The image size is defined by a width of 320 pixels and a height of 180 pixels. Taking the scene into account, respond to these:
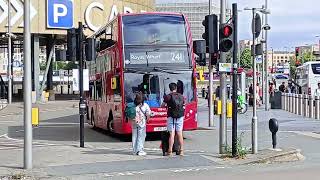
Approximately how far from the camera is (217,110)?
578 inches

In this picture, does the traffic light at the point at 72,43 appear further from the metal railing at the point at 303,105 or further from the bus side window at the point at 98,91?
the metal railing at the point at 303,105

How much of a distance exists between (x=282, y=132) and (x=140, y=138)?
7.96m

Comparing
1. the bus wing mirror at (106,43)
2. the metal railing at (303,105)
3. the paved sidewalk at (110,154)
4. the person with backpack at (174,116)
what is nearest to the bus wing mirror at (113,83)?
the bus wing mirror at (106,43)

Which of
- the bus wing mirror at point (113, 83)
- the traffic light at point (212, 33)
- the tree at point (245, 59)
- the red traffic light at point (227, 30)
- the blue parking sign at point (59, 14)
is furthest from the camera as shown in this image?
the tree at point (245, 59)

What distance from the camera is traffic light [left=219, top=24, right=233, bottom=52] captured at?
1415cm

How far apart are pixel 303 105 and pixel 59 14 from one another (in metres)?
31.9

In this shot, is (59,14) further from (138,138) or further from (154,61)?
(138,138)

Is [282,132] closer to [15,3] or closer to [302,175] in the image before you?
[302,175]

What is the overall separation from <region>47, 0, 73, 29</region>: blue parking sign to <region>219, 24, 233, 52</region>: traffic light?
43937mm

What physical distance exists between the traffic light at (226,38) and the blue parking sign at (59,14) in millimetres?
43937

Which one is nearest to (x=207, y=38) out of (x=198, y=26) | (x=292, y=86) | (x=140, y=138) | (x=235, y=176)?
(x=140, y=138)

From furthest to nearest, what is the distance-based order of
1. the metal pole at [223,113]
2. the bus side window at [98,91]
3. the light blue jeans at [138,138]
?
the bus side window at [98,91]
the light blue jeans at [138,138]
the metal pole at [223,113]

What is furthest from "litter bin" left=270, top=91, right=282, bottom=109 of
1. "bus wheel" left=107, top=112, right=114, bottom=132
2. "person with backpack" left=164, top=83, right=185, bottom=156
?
"person with backpack" left=164, top=83, right=185, bottom=156

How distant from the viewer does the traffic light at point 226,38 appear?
14148mm
